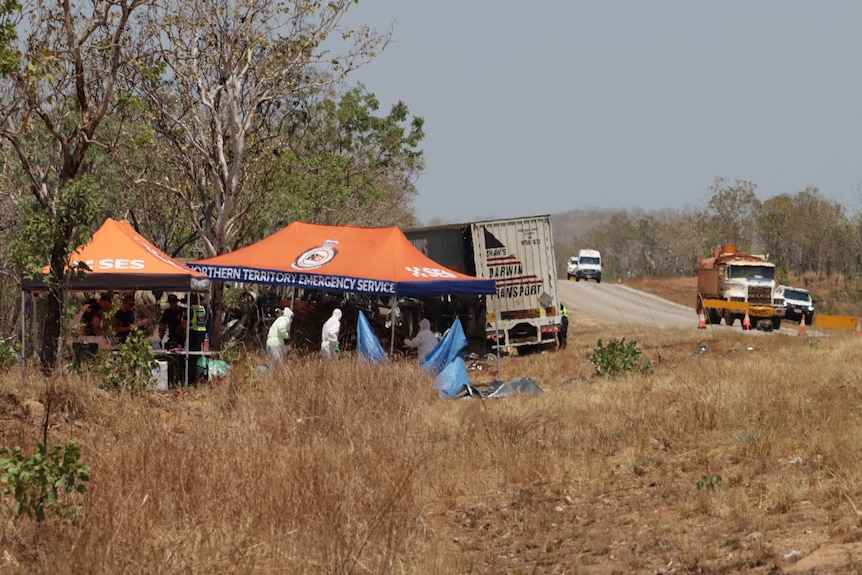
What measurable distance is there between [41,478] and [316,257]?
14.7m

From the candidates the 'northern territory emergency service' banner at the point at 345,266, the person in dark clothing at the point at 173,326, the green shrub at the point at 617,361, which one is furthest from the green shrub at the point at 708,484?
the person in dark clothing at the point at 173,326

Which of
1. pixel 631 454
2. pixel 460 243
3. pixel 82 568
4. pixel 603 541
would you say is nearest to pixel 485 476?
pixel 631 454

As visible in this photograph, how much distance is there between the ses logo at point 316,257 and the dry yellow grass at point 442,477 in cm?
603

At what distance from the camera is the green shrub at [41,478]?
6.84 m

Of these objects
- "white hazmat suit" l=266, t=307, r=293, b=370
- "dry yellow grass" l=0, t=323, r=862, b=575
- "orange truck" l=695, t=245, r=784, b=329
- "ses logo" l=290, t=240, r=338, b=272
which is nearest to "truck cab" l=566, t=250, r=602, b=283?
"orange truck" l=695, t=245, r=784, b=329

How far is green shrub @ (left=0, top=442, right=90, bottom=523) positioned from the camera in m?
6.84

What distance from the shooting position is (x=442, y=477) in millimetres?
10008

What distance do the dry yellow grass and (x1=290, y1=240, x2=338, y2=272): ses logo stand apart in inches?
237

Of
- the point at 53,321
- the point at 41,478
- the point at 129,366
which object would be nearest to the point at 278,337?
the point at 53,321

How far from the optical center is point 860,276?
7962 centimetres

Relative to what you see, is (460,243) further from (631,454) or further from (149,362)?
(631,454)

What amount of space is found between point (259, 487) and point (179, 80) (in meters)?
18.4

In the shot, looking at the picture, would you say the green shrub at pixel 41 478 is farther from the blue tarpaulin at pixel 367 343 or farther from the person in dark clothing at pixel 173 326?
the person in dark clothing at pixel 173 326

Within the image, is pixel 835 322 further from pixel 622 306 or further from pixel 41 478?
pixel 41 478
